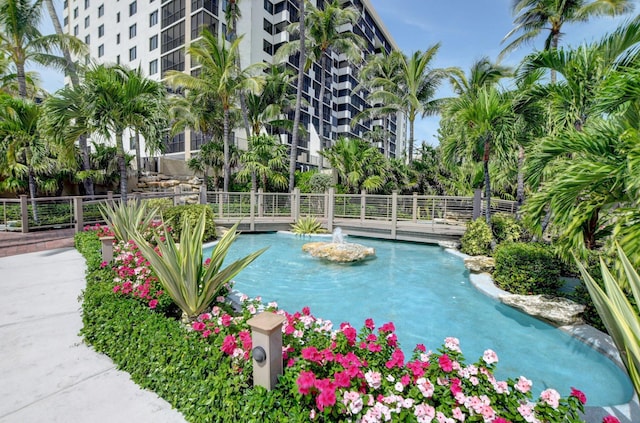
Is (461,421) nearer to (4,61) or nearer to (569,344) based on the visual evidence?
(569,344)

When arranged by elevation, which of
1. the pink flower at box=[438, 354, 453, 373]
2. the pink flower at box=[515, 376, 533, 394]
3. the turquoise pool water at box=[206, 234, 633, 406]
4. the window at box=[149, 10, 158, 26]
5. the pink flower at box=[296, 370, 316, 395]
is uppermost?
the window at box=[149, 10, 158, 26]

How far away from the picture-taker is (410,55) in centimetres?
1972

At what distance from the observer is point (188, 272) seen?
3.67 metres

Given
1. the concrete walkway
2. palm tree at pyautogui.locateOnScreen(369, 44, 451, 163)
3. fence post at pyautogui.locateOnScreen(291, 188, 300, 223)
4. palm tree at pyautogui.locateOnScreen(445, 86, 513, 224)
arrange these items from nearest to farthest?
the concrete walkway, palm tree at pyautogui.locateOnScreen(445, 86, 513, 224), fence post at pyautogui.locateOnScreen(291, 188, 300, 223), palm tree at pyautogui.locateOnScreen(369, 44, 451, 163)

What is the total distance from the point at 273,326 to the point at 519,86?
8884 millimetres

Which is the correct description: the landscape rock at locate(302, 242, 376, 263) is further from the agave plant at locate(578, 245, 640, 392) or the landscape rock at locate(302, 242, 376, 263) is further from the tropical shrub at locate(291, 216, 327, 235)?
the agave plant at locate(578, 245, 640, 392)

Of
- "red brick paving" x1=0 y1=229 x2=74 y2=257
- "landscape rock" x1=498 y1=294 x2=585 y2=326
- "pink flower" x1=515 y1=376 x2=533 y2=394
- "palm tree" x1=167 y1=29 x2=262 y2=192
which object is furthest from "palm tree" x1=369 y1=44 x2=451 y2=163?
"pink flower" x1=515 y1=376 x2=533 y2=394

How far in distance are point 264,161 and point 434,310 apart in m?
14.5

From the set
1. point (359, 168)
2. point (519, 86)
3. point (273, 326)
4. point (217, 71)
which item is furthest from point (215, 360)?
point (217, 71)

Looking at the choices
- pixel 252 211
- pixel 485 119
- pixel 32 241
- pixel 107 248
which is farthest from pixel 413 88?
pixel 32 241

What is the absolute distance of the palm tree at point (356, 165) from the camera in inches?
680

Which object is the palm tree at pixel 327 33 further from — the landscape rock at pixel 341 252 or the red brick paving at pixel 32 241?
the red brick paving at pixel 32 241

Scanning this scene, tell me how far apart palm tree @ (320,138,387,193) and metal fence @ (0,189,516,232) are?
3145 millimetres

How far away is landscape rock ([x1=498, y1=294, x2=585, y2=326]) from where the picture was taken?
15.9ft
